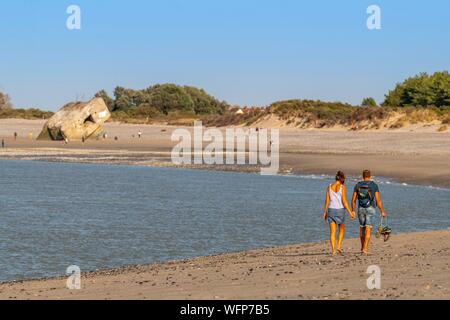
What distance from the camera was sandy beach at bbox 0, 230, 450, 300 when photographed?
1104 centimetres

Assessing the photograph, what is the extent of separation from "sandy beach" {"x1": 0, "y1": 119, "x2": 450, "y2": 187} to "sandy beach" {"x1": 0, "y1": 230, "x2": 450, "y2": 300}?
18.8 metres

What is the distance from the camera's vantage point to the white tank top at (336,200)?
1512cm

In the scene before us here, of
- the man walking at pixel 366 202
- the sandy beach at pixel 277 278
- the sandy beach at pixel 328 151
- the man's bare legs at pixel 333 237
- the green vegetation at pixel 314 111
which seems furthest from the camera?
the green vegetation at pixel 314 111

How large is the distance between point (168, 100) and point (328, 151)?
3520 inches

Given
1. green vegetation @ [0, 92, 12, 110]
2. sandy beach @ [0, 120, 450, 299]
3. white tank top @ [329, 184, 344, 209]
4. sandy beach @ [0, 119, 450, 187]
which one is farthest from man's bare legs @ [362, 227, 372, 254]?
green vegetation @ [0, 92, 12, 110]

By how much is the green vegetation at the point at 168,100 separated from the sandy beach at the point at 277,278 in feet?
391

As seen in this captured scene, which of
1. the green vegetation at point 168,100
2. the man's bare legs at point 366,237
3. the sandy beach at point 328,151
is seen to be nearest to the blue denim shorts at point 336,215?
the man's bare legs at point 366,237

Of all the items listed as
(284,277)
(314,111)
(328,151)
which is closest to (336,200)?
(284,277)

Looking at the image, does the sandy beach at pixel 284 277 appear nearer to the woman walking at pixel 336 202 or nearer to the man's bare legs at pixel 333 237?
the man's bare legs at pixel 333 237

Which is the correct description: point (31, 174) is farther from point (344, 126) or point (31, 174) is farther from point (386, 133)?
point (344, 126)
